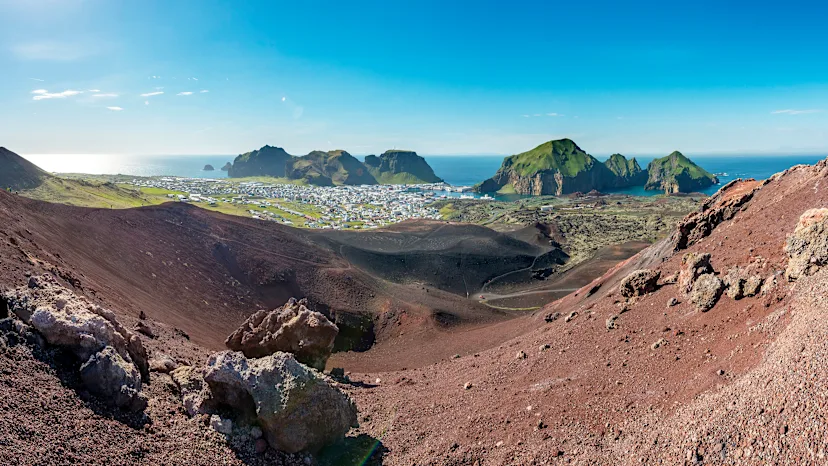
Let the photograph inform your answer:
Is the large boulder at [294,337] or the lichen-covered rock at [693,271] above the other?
the lichen-covered rock at [693,271]

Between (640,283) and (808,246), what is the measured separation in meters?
7.91

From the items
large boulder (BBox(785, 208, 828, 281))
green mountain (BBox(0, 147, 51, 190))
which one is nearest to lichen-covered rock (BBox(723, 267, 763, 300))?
large boulder (BBox(785, 208, 828, 281))

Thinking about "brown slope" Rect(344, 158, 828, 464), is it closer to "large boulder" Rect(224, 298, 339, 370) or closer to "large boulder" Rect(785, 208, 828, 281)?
"large boulder" Rect(785, 208, 828, 281)

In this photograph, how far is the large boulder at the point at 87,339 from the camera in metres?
11.1

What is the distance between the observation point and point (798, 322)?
37.0ft

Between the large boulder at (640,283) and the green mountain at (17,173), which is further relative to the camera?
the green mountain at (17,173)

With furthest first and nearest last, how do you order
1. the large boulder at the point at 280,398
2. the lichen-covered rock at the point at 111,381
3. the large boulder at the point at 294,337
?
the large boulder at the point at 294,337
the large boulder at the point at 280,398
the lichen-covered rock at the point at 111,381

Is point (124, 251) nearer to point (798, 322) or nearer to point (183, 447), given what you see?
point (183, 447)

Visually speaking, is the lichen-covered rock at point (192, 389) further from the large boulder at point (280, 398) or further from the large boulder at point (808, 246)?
the large boulder at point (808, 246)

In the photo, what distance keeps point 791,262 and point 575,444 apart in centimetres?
1019

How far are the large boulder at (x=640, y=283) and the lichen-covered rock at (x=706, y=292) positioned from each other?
387cm

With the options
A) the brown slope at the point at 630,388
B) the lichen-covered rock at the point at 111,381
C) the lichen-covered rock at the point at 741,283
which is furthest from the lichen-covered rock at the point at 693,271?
the lichen-covered rock at the point at 111,381

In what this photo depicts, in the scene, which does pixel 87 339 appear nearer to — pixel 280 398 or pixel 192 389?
pixel 192 389

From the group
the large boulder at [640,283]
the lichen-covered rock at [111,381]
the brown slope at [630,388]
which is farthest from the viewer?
the large boulder at [640,283]
